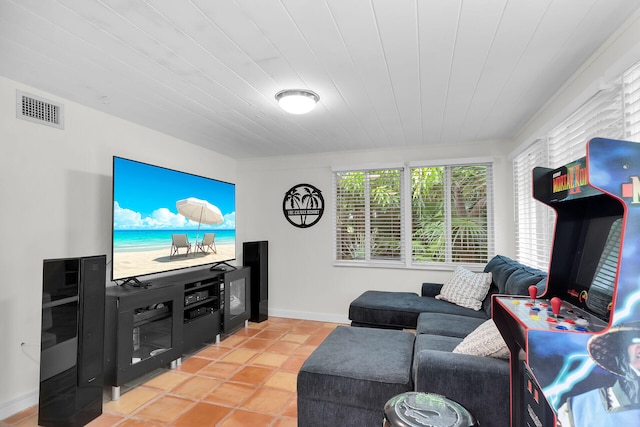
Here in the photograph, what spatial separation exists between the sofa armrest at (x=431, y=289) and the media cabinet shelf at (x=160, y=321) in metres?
2.29

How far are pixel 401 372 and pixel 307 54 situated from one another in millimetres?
1949

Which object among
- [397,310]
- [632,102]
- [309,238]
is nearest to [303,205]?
[309,238]

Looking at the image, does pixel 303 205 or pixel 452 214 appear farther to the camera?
pixel 303 205

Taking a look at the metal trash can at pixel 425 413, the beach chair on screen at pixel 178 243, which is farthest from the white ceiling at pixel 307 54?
the metal trash can at pixel 425 413

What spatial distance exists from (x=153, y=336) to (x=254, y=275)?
172cm

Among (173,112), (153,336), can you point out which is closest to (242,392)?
(153,336)

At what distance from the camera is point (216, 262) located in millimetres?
3967

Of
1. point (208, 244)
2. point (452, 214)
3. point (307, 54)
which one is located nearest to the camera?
point (307, 54)

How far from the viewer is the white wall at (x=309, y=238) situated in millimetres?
4293

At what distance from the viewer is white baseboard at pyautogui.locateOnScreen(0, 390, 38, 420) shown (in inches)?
89.2

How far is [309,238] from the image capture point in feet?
15.5

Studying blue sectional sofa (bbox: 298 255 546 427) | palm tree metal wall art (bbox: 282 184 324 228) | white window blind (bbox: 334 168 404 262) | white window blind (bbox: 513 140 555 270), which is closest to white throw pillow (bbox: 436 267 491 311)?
blue sectional sofa (bbox: 298 255 546 427)

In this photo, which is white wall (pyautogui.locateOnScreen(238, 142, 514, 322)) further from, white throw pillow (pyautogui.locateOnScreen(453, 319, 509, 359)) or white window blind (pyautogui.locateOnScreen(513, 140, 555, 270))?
white throw pillow (pyautogui.locateOnScreen(453, 319, 509, 359))

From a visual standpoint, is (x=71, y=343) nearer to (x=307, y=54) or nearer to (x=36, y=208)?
(x=36, y=208)
